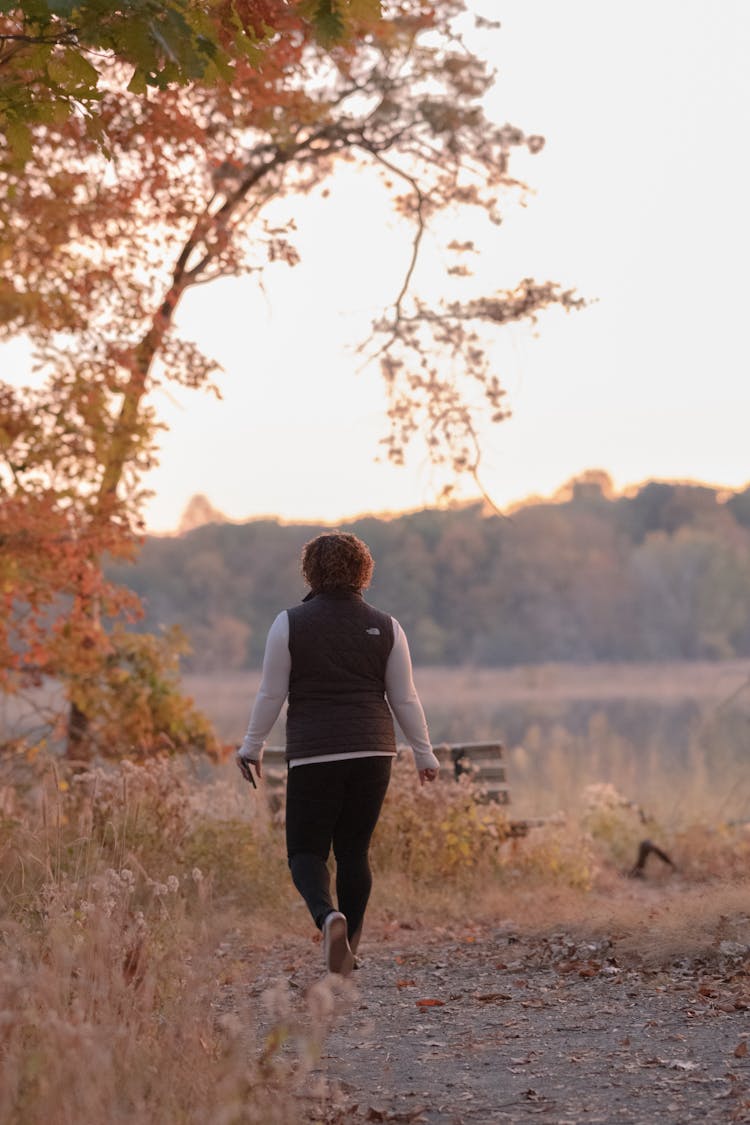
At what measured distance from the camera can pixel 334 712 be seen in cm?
625

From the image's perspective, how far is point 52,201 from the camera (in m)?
11.0

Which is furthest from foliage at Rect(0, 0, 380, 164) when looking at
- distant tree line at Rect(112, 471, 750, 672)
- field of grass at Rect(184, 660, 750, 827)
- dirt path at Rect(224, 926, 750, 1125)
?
distant tree line at Rect(112, 471, 750, 672)

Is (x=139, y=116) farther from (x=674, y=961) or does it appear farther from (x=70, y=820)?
(x=674, y=961)

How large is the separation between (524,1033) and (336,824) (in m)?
1.25

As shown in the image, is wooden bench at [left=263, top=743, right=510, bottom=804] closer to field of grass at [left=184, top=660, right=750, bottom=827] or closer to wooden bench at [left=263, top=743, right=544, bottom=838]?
wooden bench at [left=263, top=743, right=544, bottom=838]

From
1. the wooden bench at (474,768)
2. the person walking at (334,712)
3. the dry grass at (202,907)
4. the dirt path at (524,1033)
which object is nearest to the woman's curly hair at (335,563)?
the person walking at (334,712)

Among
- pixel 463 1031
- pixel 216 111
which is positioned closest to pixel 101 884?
pixel 463 1031

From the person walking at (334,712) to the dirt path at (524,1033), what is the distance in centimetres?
61

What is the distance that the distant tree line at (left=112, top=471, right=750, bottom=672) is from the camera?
4772 cm

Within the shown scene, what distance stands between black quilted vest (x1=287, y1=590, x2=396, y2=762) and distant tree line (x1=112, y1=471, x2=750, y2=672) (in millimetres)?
37929

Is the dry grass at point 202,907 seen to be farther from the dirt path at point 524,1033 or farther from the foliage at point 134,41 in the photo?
the foliage at point 134,41

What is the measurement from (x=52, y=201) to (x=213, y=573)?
37815 mm

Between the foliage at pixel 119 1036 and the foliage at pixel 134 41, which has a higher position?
the foliage at pixel 134 41

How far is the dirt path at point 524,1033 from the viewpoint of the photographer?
4.65 meters
